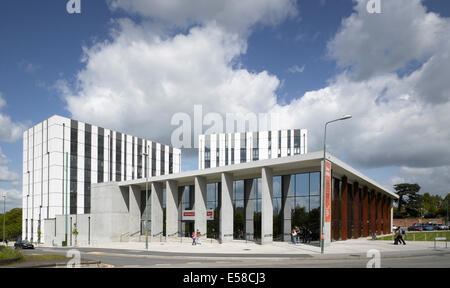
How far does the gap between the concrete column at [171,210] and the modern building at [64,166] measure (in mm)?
12929

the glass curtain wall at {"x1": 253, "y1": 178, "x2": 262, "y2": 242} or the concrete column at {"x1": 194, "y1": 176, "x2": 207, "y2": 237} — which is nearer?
the glass curtain wall at {"x1": 253, "y1": 178, "x2": 262, "y2": 242}

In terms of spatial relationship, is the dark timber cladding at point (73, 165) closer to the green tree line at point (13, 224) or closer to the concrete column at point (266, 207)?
the concrete column at point (266, 207)

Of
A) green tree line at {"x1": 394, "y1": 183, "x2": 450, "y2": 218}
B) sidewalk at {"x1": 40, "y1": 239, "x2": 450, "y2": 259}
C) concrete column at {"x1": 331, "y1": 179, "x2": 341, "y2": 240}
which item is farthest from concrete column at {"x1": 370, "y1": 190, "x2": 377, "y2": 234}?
green tree line at {"x1": 394, "y1": 183, "x2": 450, "y2": 218}

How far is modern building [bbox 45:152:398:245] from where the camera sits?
34156 mm

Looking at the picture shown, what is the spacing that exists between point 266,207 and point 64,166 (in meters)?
43.4

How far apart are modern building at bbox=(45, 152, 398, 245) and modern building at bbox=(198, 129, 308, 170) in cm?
2573

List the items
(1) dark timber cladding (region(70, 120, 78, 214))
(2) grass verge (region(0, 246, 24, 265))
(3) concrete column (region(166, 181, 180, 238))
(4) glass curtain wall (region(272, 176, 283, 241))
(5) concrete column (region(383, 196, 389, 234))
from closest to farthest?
(2) grass verge (region(0, 246, 24, 265)) → (4) glass curtain wall (region(272, 176, 283, 241)) → (3) concrete column (region(166, 181, 180, 238)) → (5) concrete column (region(383, 196, 389, 234)) → (1) dark timber cladding (region(70, 120, 78, 214))

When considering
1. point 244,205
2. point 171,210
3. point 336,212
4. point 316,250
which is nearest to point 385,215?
point 336,212

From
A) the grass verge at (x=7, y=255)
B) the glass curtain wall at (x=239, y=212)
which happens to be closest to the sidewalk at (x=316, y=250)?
the glass curtain wall at (x=239, y=212)

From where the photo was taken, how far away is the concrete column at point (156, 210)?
150 feet

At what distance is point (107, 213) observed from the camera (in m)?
47.4

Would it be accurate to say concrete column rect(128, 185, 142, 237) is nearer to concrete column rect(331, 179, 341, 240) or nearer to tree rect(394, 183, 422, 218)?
concrete column rect(331, 179, 341, 240)
